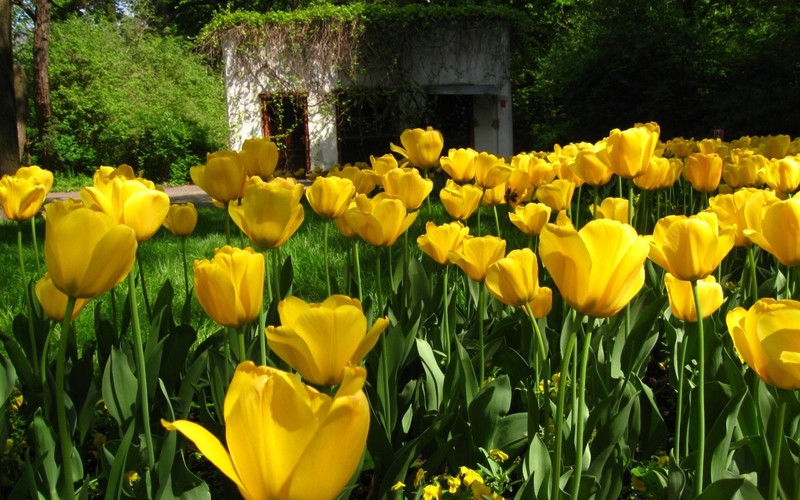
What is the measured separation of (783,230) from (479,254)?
1.73 ft

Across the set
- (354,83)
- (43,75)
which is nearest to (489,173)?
(354,83)

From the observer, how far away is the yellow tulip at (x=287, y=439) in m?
0.49

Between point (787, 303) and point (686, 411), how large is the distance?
909 millimetres

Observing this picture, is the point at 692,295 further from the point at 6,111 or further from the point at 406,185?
the point at 6,111

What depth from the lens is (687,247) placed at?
1028 millimetres

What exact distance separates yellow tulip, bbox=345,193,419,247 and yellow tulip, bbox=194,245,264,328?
43 cm

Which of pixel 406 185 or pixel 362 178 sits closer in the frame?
pixel 406 185

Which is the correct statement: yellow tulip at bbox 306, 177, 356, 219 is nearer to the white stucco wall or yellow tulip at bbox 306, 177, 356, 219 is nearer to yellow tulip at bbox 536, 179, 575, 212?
yellow tulip at bbox 536, 179, 575, 212

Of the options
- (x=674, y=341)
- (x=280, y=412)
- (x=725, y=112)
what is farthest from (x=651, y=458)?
(x=725, y=112)

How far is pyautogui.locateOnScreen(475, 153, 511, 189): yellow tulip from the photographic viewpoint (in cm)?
198

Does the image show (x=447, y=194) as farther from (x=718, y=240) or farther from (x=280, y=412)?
(x=280, y=412)

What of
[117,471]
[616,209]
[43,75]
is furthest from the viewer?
[43,75]

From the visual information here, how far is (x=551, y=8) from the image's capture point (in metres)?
18.4

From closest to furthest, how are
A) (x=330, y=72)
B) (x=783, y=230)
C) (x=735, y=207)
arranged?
(x=783, y=230)
(x=735, y=207)
(x=330, y=72)
